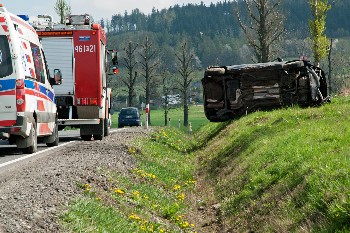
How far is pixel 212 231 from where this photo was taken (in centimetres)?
1045

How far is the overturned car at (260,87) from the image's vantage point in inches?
850

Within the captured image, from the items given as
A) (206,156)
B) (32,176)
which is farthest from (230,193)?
(206,156)

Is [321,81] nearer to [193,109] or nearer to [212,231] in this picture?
[212,231]

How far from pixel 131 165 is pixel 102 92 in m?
7.87

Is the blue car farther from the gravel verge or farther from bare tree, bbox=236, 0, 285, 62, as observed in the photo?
the gravel verge

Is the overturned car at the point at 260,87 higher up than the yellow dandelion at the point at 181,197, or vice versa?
the overturned car at the point at 260,87

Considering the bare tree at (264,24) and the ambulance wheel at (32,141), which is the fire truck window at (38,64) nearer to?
the ambulance wheel at (32,141)

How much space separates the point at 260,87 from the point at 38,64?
29.7 ft

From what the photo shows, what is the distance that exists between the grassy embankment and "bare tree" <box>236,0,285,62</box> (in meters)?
23.2

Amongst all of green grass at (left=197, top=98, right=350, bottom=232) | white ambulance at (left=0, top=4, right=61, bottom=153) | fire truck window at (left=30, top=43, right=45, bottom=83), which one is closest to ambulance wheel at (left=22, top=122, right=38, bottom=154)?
white ambulance at (left=0, top=4, right=61, bottom=153)

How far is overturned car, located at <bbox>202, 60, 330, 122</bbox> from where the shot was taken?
21594 millimetres

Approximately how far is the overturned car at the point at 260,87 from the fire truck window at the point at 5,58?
10.1 m

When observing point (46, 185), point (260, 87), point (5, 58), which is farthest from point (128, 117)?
point (46, 185)

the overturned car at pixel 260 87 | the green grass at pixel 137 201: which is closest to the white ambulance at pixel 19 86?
the green grass at pixel 137 201
